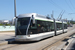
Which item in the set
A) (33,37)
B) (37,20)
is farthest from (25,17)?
(33,37)

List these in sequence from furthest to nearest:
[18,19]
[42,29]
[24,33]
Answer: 1. [42,29]
2. [18,19]
3. [24,33]

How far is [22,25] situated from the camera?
40.4 ft

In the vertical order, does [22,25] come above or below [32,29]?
above

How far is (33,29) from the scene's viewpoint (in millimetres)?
12484

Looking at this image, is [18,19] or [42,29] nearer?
[18,19]

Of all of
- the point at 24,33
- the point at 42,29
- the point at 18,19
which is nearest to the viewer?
the point at 24,33

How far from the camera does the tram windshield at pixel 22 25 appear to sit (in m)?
12.1

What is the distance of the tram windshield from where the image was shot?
→ 12.1m

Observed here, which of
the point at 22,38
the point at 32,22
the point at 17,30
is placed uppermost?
the point at 32,22

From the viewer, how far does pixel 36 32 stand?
1281cm

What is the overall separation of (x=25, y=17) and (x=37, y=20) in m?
1.44

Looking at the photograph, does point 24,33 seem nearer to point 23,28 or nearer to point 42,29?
point 23,28

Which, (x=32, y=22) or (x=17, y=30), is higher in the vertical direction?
(x=32, y=22)

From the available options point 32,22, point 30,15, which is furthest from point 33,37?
point 30,15
